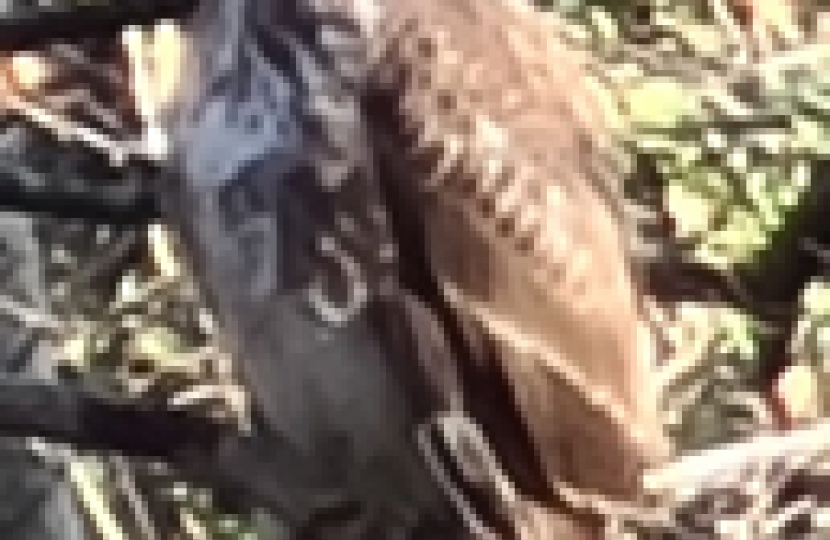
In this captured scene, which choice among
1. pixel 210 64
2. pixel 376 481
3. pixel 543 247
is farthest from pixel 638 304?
pixel 210 64

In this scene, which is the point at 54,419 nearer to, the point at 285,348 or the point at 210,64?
the point at 285,348

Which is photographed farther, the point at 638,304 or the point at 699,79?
the point at 699,79

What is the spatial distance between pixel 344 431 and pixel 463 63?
25 cm

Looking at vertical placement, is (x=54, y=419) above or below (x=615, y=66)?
below

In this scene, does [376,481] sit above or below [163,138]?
below

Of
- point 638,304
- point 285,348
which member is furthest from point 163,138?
point 638,304

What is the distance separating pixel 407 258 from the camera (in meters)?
0.67

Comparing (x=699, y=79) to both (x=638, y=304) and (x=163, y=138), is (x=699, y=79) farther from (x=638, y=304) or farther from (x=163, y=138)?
(x=163, y=138)

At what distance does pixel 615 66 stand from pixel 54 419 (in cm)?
42

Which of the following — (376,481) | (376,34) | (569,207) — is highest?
(376,34)

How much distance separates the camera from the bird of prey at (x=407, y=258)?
637 mm

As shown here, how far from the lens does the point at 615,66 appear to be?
0.80 m

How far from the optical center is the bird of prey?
64cm

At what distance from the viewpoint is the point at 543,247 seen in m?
0.69
